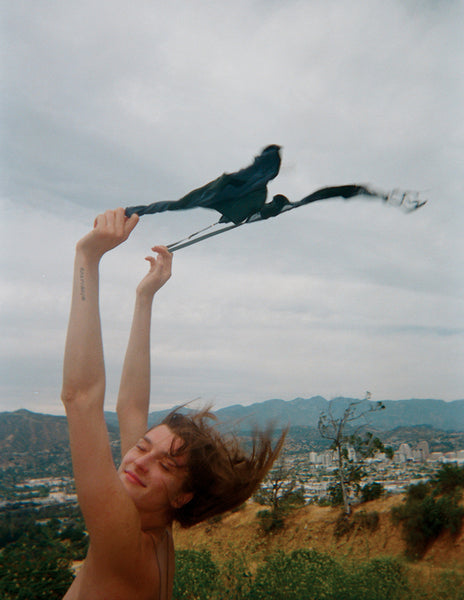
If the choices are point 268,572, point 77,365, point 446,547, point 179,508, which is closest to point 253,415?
point 179,508

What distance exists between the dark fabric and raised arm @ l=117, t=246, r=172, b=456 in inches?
8.8

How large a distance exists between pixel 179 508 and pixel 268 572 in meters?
9.76

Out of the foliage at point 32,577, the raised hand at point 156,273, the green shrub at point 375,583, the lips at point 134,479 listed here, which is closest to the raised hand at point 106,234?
the raised hand at point 156,273

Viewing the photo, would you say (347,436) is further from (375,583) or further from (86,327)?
(86,327)

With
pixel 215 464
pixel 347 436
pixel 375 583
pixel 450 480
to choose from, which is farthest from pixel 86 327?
pixel 450 480

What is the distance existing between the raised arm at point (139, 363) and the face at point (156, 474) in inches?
12.2

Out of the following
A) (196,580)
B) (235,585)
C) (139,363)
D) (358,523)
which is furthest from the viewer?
(358,523)

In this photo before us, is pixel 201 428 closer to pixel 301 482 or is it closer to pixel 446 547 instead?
pixel 446 547

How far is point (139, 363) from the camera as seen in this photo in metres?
1.63

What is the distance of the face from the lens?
120cm

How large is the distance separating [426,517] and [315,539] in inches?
185

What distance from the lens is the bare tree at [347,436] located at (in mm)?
18875

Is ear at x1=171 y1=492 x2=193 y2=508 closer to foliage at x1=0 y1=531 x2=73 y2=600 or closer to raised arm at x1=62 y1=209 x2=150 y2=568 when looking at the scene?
raised arm at x1=62 y1=209 x2=150 y2=568

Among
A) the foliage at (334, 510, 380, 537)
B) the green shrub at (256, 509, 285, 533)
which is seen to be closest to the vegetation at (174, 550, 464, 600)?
the foliage at (334, 510, 380, 537)
